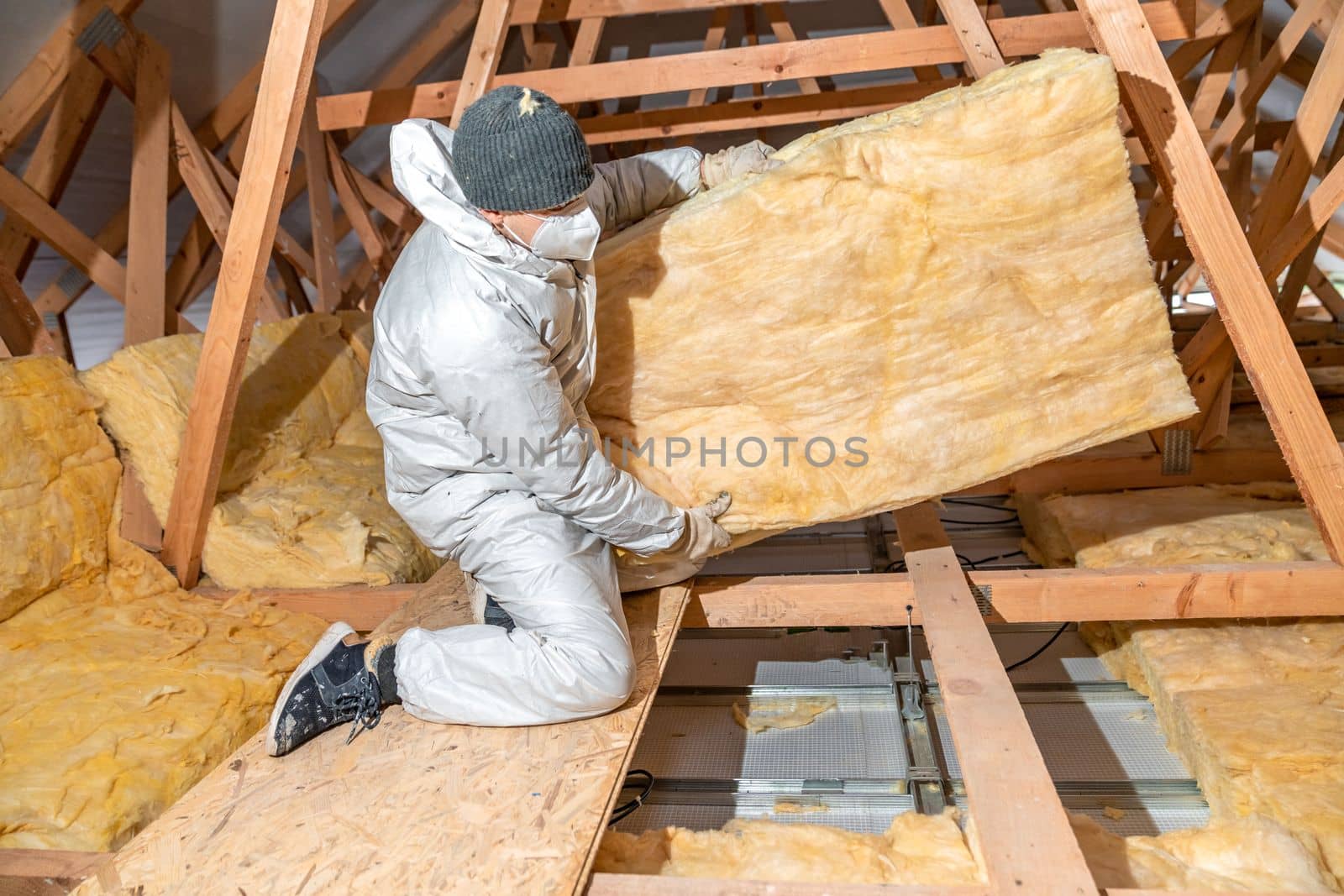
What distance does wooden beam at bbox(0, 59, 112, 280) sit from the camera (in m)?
3.09

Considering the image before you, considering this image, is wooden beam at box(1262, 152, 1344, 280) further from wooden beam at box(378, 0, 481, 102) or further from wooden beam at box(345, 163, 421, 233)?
wooden beam at box(345, 163, 421, 233)

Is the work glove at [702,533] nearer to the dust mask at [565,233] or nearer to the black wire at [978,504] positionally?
the dust mask at [565,233]

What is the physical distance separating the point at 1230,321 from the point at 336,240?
15.2 feet

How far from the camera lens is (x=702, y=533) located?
2.26 metres

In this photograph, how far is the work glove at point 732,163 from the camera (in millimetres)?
2299

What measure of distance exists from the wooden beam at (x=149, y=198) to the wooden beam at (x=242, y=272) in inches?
43.0

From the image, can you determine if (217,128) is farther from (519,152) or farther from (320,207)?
(519,152)

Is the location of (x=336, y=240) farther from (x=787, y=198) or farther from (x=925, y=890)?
(x=925, y=890)

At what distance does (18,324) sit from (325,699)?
1.95m

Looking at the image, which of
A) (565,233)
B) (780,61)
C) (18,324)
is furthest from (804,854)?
(18,324)

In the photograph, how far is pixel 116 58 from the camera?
122 inches

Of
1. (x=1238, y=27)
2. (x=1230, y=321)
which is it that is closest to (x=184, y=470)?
(x=1230, y=321)

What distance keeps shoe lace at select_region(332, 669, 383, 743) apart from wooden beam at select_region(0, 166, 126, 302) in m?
2.23

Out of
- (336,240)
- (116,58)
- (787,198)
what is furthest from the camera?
(336,240)
